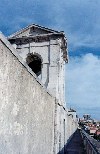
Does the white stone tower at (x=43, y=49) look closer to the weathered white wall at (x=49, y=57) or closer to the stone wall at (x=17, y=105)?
the weathered white wall at (x=49, y=57)

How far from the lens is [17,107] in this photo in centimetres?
470

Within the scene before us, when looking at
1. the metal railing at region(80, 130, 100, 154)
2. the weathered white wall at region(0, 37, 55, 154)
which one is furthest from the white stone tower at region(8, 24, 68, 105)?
the weathered white wall at region(0, 37, 55, 154)

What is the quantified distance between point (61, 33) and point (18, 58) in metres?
7.82

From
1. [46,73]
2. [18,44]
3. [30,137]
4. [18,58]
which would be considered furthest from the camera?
[18,44]

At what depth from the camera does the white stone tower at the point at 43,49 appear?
11.8 meters

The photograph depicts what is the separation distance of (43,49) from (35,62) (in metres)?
0.99

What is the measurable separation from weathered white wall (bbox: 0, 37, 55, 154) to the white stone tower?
499 centimetres

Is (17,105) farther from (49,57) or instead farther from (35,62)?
(35,62)

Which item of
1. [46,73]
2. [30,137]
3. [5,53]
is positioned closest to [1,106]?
[5,53]

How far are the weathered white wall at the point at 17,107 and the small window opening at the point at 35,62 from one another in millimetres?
5597

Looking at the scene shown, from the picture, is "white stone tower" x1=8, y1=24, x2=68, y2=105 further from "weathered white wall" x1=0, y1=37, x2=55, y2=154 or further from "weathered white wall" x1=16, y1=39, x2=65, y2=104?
"weathered white wall" x1=0, y1=37, x2=55, y2=154

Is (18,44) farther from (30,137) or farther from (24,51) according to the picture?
(30,137)

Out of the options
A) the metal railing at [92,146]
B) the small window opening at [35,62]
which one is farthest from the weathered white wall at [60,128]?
the small window opening at [35,62]

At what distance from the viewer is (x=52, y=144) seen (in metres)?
9.87
